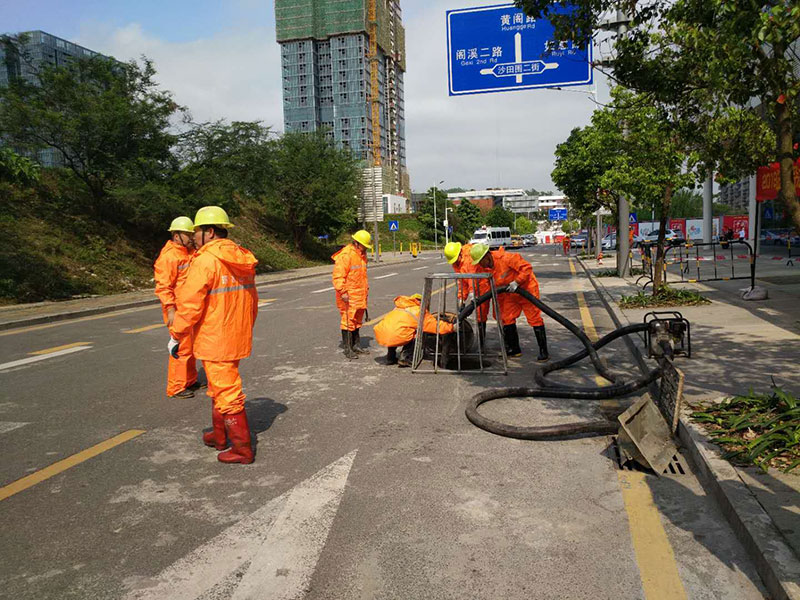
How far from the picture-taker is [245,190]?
2631 centimetres

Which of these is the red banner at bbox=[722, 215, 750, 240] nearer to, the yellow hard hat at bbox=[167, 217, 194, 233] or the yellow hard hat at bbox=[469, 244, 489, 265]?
the yellow hard hat at bbox=[469, 244, 489, 265]

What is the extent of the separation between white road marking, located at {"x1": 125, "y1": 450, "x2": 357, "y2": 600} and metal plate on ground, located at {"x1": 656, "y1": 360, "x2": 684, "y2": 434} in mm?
2375

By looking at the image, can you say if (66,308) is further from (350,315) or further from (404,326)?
(404,326)

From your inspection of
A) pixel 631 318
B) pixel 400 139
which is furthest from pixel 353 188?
pixel 400 139

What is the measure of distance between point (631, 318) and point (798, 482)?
7.01m

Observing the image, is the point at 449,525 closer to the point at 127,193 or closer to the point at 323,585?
the point at 323,585

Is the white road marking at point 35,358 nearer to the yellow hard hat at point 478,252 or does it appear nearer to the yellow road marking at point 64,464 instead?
the yellow road marking at point 64,464

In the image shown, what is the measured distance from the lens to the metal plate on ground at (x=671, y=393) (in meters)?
4.30

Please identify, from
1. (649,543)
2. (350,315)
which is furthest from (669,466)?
(350,315)

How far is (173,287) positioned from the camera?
6.75 metres

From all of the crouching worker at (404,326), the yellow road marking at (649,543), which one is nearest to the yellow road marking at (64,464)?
the crouching worker at (404,326)

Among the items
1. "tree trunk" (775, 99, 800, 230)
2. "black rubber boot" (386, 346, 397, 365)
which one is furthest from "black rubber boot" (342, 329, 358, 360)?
"tree trunk" (775, 99, 800, 230)

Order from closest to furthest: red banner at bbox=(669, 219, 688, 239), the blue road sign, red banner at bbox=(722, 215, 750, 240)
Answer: the blue road sign → red banner at bbox=(722, 215, 750, 240) → red banner at bbox=(669, 219, 688, 239)

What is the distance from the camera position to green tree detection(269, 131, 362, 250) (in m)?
37.8
